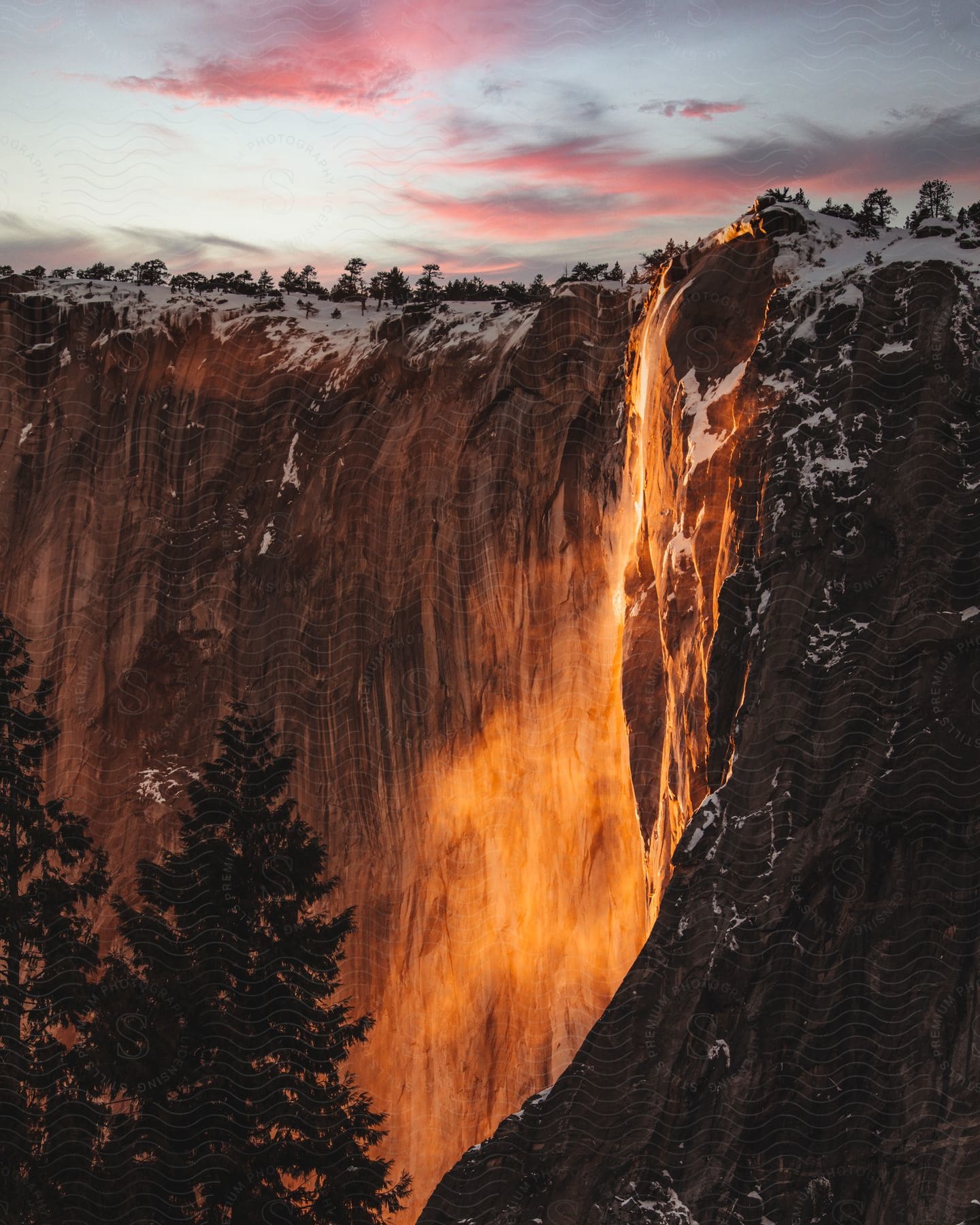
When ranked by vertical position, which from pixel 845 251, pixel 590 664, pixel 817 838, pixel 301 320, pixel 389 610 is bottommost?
pixel 817 838

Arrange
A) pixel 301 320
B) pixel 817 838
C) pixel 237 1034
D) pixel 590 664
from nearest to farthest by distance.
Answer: pixel 817 838 → pixel 237 1034 → pixel 590 664 → pixel 301 320

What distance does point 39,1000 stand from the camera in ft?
58.9

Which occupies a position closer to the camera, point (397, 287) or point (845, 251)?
point (845, 251)

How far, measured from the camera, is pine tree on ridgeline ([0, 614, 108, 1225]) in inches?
652

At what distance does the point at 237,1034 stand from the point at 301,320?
21.3 meters

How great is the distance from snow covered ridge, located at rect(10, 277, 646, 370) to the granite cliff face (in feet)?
0.40

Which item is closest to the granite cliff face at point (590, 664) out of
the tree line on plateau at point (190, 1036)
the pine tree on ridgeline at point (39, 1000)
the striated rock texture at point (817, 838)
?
the striated rock texture at point (817, 838)

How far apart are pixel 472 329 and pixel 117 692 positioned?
11860 millimetres

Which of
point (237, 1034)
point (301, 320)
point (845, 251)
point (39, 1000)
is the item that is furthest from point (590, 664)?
point (301, 320)

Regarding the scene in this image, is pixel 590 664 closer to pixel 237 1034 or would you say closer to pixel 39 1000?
pixel 237 1034

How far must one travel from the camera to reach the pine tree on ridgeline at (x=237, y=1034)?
16.9m

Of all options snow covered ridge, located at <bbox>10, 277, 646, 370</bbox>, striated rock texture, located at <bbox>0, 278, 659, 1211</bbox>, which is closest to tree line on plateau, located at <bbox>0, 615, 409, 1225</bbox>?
striated rock texture, located at <bbox>0, 278, 659, 1211</bbox>

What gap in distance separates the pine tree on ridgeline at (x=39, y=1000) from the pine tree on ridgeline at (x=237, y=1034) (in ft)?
1.64

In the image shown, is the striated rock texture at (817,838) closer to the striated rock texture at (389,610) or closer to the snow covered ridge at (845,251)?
the snow covered ridge at (845,251)
